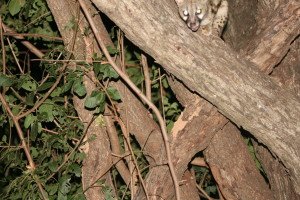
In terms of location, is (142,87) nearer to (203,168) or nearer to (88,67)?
(88,67)

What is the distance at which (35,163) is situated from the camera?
3395 millimetres

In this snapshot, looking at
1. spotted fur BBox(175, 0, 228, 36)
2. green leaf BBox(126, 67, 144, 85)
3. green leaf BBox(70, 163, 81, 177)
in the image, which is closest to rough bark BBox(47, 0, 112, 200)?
green leaf BBox(70, 163, 81, 177)

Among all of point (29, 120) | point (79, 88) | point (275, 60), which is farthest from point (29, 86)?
point (275, 60)

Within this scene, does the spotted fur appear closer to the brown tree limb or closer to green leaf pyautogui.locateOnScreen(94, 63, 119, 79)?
the brown tree limb

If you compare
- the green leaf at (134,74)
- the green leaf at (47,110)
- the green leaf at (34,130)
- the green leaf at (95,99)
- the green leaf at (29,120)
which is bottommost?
the green leaf at (34,130)

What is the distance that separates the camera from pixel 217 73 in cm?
287

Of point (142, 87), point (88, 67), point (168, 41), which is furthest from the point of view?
point (142, 87)

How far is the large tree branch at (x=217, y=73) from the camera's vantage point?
9.12 feet

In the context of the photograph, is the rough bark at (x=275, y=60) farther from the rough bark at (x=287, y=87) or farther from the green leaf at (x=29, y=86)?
the green leaf at (x=29, y=86)

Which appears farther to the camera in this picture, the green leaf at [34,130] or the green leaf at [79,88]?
the green leaf at [34,130]

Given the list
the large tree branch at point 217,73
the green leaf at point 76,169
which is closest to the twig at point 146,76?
the large tree branch at point 217,73

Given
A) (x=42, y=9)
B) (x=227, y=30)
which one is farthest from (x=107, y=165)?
(x=227, y=30)

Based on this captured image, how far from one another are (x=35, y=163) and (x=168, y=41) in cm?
139

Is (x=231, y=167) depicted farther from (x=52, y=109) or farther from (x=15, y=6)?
(x=15, y=6)
